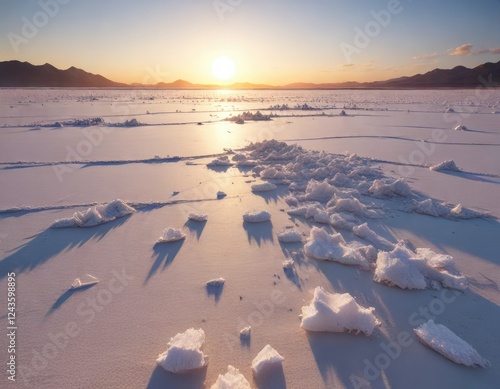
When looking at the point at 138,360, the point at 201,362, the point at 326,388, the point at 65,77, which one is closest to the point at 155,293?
the point at 138,360

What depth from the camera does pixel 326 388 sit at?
1.52 meters

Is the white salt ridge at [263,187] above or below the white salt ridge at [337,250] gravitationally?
below

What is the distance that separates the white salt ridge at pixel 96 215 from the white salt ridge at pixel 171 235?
782 mm

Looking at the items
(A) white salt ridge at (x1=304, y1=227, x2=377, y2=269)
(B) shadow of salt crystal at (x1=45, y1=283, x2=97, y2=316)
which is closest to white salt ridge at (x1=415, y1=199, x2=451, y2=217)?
(A) white salt ridge at (x1=304, y1=227, x2=377, y2=269)

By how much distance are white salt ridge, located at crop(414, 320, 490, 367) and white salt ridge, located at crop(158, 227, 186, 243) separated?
6.72 ft

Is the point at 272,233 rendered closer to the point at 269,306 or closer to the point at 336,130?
the point at 269,306

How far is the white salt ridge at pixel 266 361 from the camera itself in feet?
5.17

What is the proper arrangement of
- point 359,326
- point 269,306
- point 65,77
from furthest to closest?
point 65,77
point 269,306
point 359,326

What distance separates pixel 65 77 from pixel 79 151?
110349 millimetres

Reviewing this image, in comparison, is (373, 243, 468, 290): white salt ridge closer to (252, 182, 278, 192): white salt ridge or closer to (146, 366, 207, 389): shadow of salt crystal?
(146, 366, 207, 389): shadow of salt crystal

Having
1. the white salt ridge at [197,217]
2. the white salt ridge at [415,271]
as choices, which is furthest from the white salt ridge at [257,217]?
the white salt ridge at [415,271]

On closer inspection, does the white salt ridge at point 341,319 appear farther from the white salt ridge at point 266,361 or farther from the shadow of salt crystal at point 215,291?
the shadow of salt crystal at point 215,291

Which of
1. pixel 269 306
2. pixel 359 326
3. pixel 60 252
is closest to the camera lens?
pixel 359 326

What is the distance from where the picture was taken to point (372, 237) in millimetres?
2941
